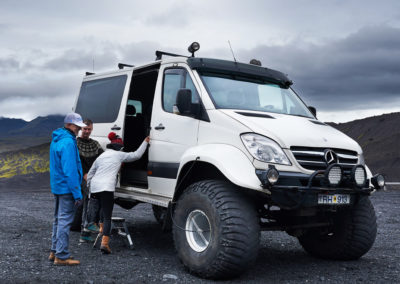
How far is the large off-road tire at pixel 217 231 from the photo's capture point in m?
5.21

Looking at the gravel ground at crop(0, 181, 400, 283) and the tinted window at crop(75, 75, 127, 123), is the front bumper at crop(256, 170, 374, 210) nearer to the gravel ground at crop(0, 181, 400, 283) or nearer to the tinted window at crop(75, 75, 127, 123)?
the gravel ground at crop(0, 181, 400, 283)

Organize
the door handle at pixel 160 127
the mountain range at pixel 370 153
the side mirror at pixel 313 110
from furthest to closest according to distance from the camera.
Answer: the mountain range at pixel 370 153 → the side mirror at pixel 313 110 → the door handle at pixel 160 127

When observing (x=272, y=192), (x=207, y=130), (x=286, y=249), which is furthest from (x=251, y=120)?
(x=286, y=249)

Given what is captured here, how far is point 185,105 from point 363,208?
9.04 ft

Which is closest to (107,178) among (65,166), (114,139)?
(114,139)

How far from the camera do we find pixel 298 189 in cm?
526

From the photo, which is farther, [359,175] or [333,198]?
[359,175]

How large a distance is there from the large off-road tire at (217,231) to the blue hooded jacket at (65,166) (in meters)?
1.36

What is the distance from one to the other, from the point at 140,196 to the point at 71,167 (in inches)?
63.5

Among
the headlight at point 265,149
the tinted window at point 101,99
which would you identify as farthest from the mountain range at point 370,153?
the headlight at point 265,149

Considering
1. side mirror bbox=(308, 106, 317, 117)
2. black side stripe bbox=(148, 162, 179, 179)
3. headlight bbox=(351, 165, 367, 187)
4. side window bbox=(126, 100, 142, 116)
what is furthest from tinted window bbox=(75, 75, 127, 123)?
headlight bbox=(351, 165, 367, 187)

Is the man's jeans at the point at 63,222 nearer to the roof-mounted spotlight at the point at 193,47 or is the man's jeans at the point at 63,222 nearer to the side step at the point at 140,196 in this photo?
the side step at the point at 140,196

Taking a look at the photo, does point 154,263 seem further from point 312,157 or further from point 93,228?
point 312,157

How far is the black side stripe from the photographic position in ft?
21.3
